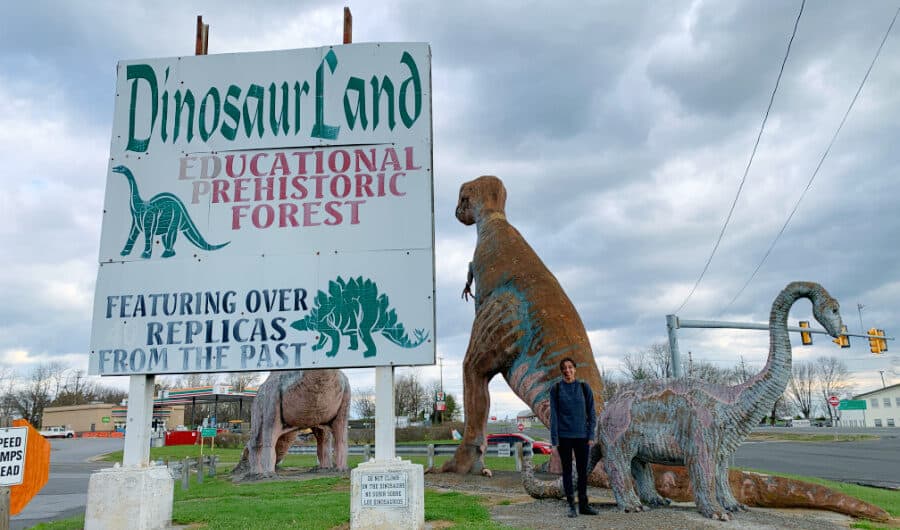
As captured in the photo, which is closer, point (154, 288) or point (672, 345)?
point (154, 288)

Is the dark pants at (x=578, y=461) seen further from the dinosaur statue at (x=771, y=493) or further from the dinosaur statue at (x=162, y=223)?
the dinosaur statue at (x=162, y=223)

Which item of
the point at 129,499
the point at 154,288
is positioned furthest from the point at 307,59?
the point at 129,499

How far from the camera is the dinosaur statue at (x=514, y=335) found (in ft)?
29.2

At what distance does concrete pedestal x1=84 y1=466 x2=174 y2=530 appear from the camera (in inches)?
236

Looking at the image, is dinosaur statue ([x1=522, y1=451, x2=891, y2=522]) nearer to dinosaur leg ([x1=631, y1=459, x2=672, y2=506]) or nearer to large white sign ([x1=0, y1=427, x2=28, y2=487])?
dinosaur leg ([x1=631, y1=459, x2=672, y2=506])

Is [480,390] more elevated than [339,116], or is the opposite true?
[339,116]

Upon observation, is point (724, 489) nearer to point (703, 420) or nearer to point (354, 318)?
point (703, 420)

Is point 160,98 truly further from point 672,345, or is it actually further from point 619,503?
point 672,345

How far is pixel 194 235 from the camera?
6.76 metres

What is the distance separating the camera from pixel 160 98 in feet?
23.4

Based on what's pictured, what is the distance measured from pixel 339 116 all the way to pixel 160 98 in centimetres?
204

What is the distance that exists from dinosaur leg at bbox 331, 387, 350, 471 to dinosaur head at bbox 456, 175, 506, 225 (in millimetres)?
4615

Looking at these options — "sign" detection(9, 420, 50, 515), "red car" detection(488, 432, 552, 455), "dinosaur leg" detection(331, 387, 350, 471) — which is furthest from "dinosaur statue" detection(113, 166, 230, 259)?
"red car" detection(488, 432, 552, 455)

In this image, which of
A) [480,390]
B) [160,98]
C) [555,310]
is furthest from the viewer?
[480,390]
